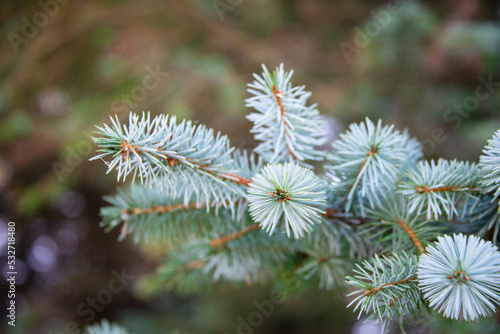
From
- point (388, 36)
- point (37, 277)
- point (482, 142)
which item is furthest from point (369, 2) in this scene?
point (37, 277)

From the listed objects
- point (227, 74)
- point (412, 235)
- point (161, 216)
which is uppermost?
point (227, 74)

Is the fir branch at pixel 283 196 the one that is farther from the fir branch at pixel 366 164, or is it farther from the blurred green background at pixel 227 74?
the blurred green background at pixel 227 74

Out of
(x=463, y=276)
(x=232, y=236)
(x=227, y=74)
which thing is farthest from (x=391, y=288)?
(x=227, y=74)

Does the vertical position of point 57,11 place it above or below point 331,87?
below

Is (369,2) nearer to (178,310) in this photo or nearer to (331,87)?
(331,87)

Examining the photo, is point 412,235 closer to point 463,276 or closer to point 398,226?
point 398,226

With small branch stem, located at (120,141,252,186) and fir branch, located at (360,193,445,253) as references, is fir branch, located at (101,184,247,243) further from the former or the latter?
fir branch, located at (360,193,445,253)

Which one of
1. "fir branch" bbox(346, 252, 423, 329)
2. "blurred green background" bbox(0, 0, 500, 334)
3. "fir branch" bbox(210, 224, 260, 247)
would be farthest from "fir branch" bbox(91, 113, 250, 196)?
"blurred green background" bbox(0, 0, 500, 334)
